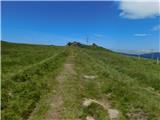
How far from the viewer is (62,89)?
20.5m

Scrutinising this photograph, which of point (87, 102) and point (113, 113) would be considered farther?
point (87, 102)

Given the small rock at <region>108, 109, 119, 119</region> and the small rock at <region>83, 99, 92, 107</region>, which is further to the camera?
the small rock at <region>83, 99, 92, 107</region>

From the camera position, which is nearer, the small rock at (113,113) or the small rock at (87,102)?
the small rock at (113,113)

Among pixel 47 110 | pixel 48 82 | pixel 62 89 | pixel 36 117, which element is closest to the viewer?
pixel 36 117

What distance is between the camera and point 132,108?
16766 mm

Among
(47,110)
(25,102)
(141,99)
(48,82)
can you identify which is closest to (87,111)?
(47,110)

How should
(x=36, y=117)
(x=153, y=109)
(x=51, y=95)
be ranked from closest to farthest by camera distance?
(x=36, y=117) < (x=153, y=109) < (x=51, y=95)

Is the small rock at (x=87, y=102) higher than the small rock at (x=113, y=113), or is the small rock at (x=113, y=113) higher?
the small rock at (x=87, y=102)

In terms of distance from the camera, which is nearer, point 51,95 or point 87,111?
point 87,111

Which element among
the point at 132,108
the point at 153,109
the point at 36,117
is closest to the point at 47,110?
the point at 36,117

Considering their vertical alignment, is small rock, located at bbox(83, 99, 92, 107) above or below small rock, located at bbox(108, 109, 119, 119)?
above

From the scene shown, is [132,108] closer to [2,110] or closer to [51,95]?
[51,95]

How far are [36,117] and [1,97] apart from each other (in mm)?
2817

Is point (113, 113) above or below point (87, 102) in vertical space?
below
